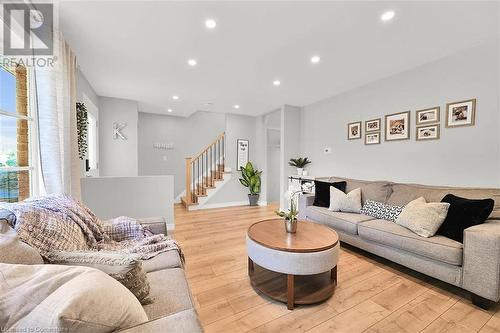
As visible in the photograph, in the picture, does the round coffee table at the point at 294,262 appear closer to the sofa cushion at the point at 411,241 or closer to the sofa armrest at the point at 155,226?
the sofa cushion at the point at 411,241

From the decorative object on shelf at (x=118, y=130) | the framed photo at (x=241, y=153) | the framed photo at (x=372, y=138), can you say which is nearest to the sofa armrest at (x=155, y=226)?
the decorative object on shelf at (x=118, y=130)

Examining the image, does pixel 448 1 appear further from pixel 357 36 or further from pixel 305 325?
pixel 305 325

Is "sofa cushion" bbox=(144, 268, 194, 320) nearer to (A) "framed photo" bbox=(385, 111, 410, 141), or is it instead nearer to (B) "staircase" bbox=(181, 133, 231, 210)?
(A) "framed photo" bbox=(385, 111, 410, 141)

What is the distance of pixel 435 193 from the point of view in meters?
2.36

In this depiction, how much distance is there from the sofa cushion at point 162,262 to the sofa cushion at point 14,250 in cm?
56

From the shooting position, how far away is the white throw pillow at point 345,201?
290 centimetres

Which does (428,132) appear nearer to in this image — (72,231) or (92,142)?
(72,231)

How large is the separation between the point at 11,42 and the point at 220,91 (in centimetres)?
261

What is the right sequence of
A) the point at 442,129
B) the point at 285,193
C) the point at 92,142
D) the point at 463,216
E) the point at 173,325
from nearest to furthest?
the point at 173,325, the point at 463,216, the point at 285,193, the point at 442,129, the point at 92,142

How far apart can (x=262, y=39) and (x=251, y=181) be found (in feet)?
12.3

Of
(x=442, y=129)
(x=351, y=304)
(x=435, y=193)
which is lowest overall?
(x=351, y=304)

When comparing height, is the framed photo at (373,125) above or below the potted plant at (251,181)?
above

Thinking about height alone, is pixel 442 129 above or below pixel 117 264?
above

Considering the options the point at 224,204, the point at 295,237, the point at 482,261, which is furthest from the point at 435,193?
the point at 224,204
